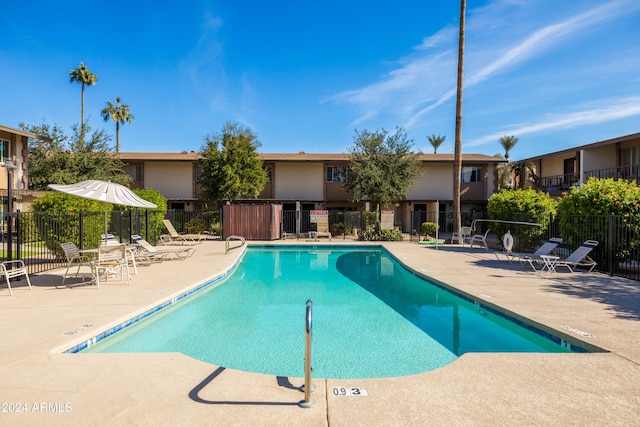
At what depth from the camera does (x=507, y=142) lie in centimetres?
4578

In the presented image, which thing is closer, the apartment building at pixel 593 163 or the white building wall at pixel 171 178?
the apartment building at pixel 593 163

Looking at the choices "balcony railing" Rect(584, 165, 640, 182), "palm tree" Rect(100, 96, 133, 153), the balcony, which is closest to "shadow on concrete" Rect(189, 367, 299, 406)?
"balcony railing" Rect(584, 165, 640, 182)

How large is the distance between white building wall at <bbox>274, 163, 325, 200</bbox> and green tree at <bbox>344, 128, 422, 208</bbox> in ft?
20.7

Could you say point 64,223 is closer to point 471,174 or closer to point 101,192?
point 101,192

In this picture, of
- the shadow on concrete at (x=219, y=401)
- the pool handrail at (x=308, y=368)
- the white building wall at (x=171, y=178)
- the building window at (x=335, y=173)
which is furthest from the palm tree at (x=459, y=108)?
the white building wall at (x=171, y=178)

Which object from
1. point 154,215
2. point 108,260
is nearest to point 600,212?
point 108,260

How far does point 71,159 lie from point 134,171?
4.40 metres

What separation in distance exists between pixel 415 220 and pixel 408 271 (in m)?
17.0

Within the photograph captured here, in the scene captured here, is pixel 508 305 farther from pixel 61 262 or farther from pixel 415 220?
pixel 415 220

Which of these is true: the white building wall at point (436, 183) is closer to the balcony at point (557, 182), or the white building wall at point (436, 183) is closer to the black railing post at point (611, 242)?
the balcony at point (557, 182)

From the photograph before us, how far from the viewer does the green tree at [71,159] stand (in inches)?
972

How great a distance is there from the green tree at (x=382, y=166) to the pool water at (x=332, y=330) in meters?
11.3

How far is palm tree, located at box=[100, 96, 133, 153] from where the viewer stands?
141 feet

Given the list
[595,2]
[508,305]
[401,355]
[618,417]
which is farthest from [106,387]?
[595,2]
